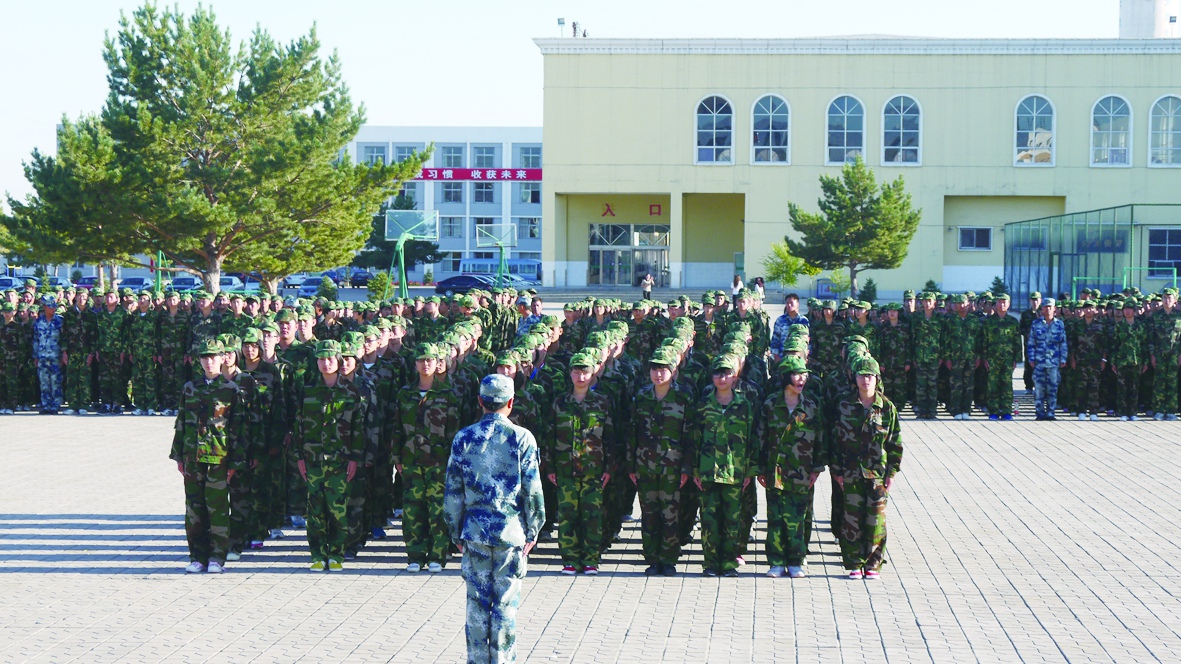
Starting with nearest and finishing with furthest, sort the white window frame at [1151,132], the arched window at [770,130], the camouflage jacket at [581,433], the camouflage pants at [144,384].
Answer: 1. the camouflage jacket at [581,433]
2. the camouflage pants at [144,384]
3. the white window frame at [1151,132]
4. the arched window at [770,130]

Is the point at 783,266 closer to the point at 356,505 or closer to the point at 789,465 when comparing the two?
the point at 789,465

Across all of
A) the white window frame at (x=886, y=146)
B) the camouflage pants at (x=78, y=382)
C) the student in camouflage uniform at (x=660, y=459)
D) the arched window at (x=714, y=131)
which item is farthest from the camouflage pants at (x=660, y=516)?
the white window frame at (x=886, y=146)

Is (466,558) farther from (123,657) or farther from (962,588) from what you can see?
(962,588)

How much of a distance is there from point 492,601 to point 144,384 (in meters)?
13.4

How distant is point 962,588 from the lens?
873 centimetres

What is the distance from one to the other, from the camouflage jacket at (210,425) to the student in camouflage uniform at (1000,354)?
12257 millimetres

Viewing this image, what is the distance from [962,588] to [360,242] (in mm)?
29593

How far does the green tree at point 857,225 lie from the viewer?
151ft

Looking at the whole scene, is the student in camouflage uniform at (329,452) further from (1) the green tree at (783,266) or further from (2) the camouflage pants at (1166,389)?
(1) the green tree at (783,266)

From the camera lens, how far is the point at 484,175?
274 ft

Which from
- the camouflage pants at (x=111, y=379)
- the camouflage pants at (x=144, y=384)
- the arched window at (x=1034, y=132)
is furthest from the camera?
the arched window at (x=1034, y=132)

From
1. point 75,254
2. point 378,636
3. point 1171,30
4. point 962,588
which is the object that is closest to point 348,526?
point 378,636

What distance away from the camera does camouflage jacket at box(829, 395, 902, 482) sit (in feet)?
29.5

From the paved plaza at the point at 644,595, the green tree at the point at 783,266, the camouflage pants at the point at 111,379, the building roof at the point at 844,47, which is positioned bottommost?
the paved plaza at the point at 644,595
